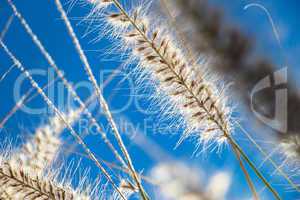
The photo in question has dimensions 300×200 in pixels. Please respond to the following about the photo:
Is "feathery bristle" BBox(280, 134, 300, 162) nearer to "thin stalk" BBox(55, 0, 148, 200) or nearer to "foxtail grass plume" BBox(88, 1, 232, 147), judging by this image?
"foxtail grass plume" BBox(88, 1, 232, 147)

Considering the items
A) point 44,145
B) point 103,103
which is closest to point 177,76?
point 103,103

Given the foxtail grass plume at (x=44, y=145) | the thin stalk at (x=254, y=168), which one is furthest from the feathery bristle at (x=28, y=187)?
the thin stalk at (x=254, y=168)

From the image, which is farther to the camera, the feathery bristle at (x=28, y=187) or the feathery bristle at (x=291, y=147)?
the feathery bristle at (x=291, y=147)

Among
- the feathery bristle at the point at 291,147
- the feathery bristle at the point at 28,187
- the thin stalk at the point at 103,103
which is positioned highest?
the feathery bristle at the point at 291,147

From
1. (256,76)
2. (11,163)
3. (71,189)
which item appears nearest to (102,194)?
(71,189)

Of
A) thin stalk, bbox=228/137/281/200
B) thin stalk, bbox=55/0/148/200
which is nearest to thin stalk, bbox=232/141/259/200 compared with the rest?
thin stalk, bbox=228/137/281/200

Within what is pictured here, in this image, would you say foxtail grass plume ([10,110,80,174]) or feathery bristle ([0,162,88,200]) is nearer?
feathery bristle ([0,162,88,200])

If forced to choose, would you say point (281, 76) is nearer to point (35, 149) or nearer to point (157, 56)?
point (157, 56)

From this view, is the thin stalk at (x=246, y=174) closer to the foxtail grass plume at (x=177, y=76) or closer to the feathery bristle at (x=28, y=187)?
the foxtail grass plume at (x=177, y=76)
